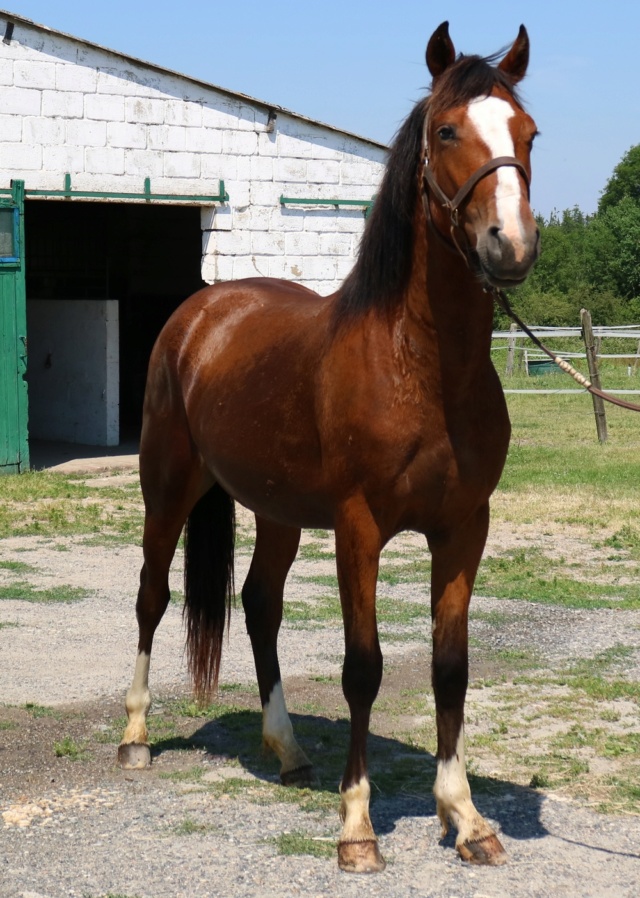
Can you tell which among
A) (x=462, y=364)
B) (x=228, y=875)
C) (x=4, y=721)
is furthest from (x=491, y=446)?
(x=4, y=721)

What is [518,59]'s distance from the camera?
3.76 m

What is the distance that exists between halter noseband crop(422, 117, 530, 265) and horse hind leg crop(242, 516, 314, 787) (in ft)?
5.76

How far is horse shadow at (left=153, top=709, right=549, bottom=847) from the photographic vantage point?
4.07m

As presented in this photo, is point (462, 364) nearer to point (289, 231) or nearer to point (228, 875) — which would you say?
point (228, 875)

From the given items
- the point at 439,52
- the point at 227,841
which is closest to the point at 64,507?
the point at 227,841

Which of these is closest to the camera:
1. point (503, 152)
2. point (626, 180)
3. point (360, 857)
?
point (503, 152)

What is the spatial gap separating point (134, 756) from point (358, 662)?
1.25 meters

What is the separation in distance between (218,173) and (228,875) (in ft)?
37.0

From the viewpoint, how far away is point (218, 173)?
45.6 feet

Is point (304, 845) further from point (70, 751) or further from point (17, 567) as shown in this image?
point (17, 567)

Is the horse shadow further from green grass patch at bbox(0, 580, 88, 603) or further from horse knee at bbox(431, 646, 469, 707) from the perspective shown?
green grass patch at bbox(0, 580, 88, 603)

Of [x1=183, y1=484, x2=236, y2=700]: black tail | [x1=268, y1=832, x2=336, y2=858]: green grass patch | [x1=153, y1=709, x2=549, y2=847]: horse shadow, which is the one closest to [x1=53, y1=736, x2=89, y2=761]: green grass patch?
[x1=153, y1=709, x2=549, y2=847]: horse shadow

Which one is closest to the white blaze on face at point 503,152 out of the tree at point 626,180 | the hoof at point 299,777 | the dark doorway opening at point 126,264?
the hoof at point 299,777

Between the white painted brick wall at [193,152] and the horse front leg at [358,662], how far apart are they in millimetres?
9868
